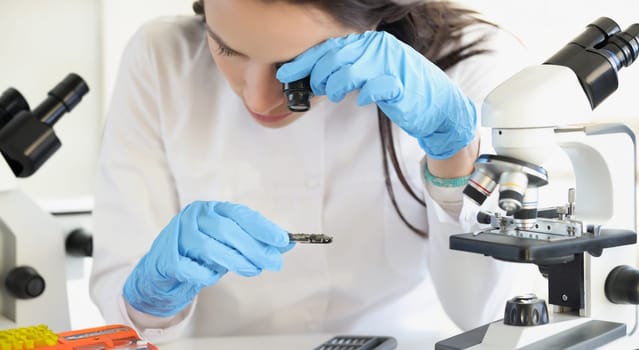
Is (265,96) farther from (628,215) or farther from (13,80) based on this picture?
(13,80)

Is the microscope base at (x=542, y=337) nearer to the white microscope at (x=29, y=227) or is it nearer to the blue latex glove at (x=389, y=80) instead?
the blue latex glove at (x=389, y=80)

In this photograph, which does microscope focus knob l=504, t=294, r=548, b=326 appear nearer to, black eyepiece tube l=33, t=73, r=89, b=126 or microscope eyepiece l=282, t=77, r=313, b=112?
microscope eyepiece l=282, t=77, r=313, b=112

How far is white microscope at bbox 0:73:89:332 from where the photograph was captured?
1.30 metres

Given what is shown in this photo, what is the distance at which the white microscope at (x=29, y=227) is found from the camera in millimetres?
1299

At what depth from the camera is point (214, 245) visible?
113 cm

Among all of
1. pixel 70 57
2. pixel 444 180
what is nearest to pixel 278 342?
pixel 444 180

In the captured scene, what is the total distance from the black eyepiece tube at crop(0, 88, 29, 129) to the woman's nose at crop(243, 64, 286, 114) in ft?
1.45

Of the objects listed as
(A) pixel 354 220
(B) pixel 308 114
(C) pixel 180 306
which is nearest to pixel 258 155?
(B) pixel 308 114

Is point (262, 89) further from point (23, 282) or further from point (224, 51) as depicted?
point (23, 282)

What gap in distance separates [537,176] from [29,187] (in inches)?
105

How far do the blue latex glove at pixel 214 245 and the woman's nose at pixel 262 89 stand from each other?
7.7 inches

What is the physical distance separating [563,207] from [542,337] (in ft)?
0.60

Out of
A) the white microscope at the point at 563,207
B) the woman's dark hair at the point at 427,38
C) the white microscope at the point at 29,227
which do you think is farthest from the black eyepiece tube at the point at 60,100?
the white microscope at the point at 563,207

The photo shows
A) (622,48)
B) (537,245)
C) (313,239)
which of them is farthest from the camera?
(313,239)
